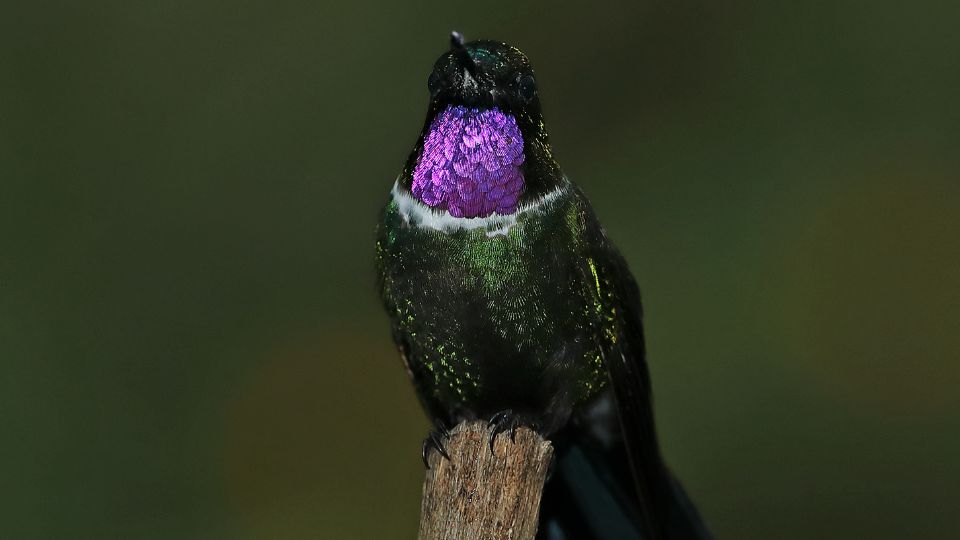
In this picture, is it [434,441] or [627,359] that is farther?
[627,359]

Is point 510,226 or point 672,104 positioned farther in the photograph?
point 672,104

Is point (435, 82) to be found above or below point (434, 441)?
above

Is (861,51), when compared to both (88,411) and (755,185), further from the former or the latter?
(88,411)

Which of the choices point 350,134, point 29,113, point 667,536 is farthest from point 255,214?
point 667,536

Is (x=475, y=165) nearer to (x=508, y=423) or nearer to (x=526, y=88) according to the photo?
(x=526, y=88)

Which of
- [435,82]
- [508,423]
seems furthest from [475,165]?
[508,423]

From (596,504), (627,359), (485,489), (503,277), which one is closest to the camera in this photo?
(485,489)
